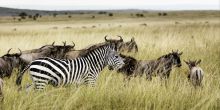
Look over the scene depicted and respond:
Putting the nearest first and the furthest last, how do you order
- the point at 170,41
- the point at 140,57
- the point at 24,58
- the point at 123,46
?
1. the point at 24,58
2. the point at 140,57
3. the point at 123,46
4. the point at 170,41

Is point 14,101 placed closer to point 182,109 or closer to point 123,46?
point 182,109

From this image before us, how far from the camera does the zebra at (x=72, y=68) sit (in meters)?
7.10

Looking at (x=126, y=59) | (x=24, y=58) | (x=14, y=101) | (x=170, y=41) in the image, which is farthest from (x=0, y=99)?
(x=170, y=41)

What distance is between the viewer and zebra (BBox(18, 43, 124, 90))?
7.10 meters

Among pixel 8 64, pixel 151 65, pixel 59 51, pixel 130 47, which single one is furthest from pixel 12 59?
pixel 130 47

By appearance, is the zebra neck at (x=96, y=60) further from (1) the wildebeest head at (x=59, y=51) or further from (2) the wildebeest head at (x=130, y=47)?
(2) the wildebeest head at (x=130, y=47)

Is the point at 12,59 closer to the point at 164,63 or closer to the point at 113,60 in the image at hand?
the point at 113,60

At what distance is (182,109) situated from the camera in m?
6.29

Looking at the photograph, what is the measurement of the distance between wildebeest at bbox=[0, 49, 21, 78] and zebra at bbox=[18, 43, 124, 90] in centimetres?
253

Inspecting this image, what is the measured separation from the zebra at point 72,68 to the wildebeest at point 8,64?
2526 millimetres

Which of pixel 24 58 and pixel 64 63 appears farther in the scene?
pixel 24 58

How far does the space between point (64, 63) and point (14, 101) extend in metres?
1.47

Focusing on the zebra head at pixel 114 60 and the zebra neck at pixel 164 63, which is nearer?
the zebra head at pixel 114 60

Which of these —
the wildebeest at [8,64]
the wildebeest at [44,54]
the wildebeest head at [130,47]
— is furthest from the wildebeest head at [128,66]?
the wildebeest head at [130,47]
